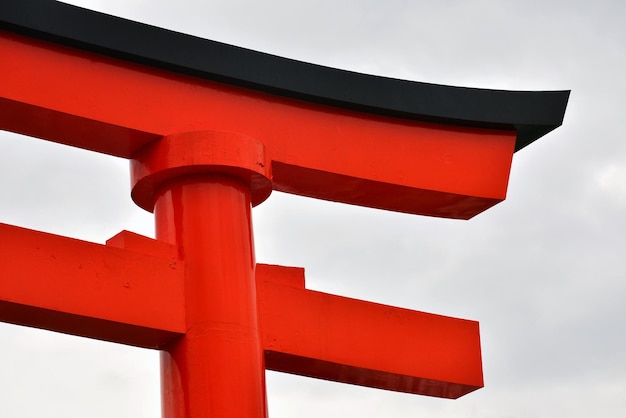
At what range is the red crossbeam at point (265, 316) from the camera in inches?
193

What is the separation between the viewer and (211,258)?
5.30 m

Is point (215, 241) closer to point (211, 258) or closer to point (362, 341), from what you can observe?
point (211, 258)

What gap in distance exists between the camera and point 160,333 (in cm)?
512

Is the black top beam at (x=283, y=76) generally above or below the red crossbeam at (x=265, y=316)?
above

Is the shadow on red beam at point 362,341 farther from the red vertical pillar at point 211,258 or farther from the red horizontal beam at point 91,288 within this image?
the red horizontal beam at point 91,288

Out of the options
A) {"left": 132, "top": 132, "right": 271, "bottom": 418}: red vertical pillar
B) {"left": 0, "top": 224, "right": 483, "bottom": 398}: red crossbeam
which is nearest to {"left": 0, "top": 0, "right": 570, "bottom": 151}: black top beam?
{"left": 132, "top": 132, "right": 271, "bottom": 418}: red vertical pillar

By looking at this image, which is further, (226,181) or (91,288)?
(226,181)

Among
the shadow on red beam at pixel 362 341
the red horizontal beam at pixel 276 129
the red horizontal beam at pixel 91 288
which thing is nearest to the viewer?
the red horizontal beam at pixel 91 288

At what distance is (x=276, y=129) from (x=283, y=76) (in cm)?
26

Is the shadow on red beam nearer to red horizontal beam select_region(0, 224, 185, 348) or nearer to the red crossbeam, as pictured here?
the red crossbeam

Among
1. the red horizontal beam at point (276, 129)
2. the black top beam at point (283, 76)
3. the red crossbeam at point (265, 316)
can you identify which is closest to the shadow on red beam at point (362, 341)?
the red crossbeam at point (265, 316)

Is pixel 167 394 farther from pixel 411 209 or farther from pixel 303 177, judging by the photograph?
pixel 411 209

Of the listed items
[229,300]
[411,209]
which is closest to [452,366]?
[411,209]

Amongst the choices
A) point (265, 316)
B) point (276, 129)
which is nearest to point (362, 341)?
point (265, 316)
